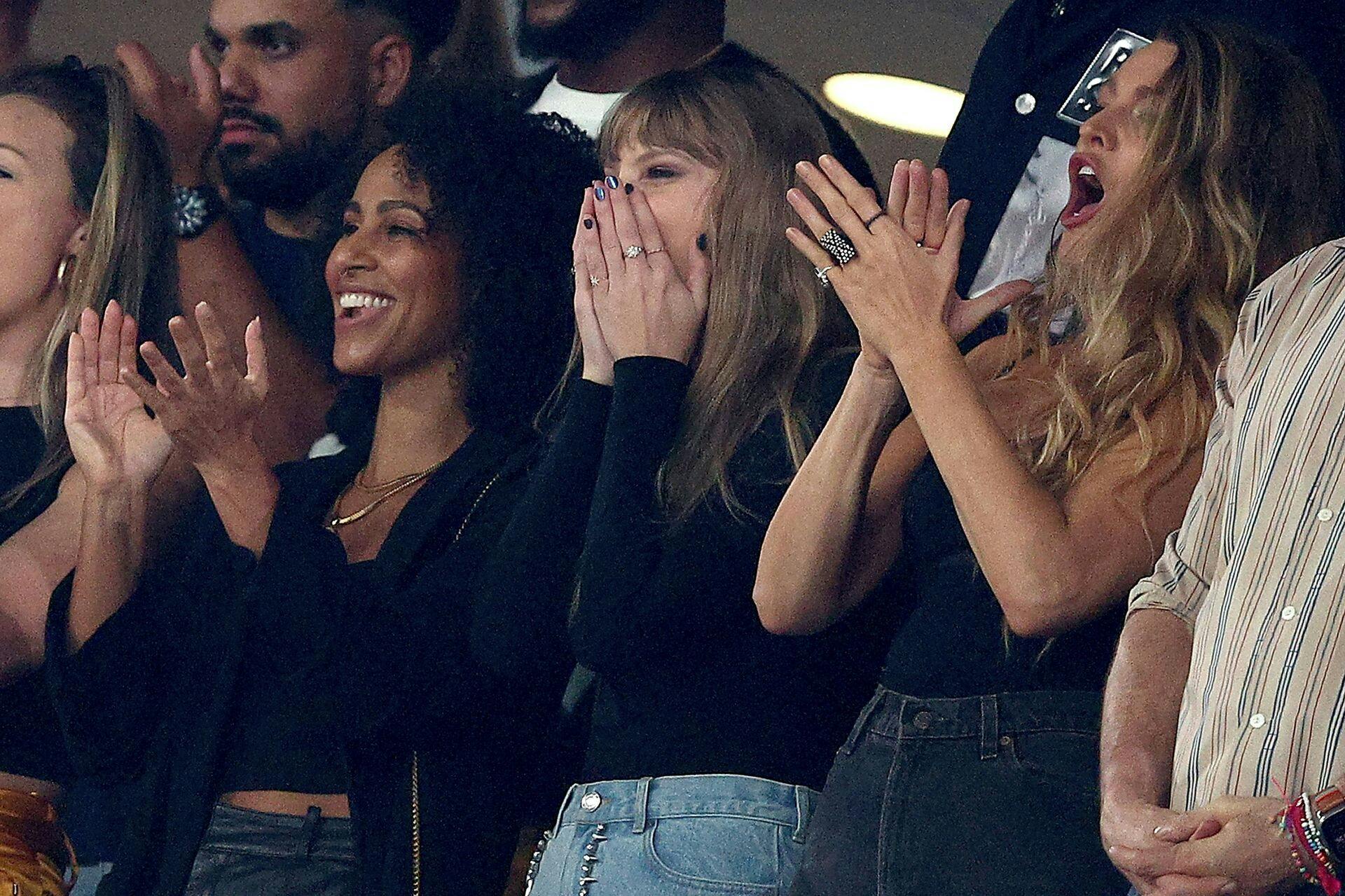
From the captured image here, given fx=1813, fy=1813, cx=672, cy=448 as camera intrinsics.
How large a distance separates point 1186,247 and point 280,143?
1.56 meters

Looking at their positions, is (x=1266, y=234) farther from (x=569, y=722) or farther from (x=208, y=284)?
(x=208, y=284)

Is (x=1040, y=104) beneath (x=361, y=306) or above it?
above

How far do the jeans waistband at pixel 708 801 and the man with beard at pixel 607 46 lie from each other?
1021mm

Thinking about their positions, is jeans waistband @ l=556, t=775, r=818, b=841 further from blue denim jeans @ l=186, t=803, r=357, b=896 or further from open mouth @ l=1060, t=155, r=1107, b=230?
open mouth @ l=1060, t=155, r=1107, b=230

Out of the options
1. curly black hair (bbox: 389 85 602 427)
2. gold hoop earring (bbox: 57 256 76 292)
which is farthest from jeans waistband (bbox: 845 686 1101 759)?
gold hoop earring (bbox: 57 256 76 292)

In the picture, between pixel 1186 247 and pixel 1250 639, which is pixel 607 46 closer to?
pixel 1186 247

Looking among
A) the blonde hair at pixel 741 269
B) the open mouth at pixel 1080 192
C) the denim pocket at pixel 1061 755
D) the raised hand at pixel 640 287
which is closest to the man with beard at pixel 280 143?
the blonde hair at pixel 741 269

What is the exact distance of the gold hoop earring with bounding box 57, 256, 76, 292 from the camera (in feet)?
9.45

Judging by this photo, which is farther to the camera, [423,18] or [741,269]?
[423,18]

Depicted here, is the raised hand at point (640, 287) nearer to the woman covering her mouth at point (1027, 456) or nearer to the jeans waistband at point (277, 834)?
the woman covering her mouth at point (1027, 456)

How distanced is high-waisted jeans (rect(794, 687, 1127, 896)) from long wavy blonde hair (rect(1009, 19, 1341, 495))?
0.25 m

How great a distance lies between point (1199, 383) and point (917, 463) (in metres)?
0.32

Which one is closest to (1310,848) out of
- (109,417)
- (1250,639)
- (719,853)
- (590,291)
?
(1250,639)

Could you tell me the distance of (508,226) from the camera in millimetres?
2658
